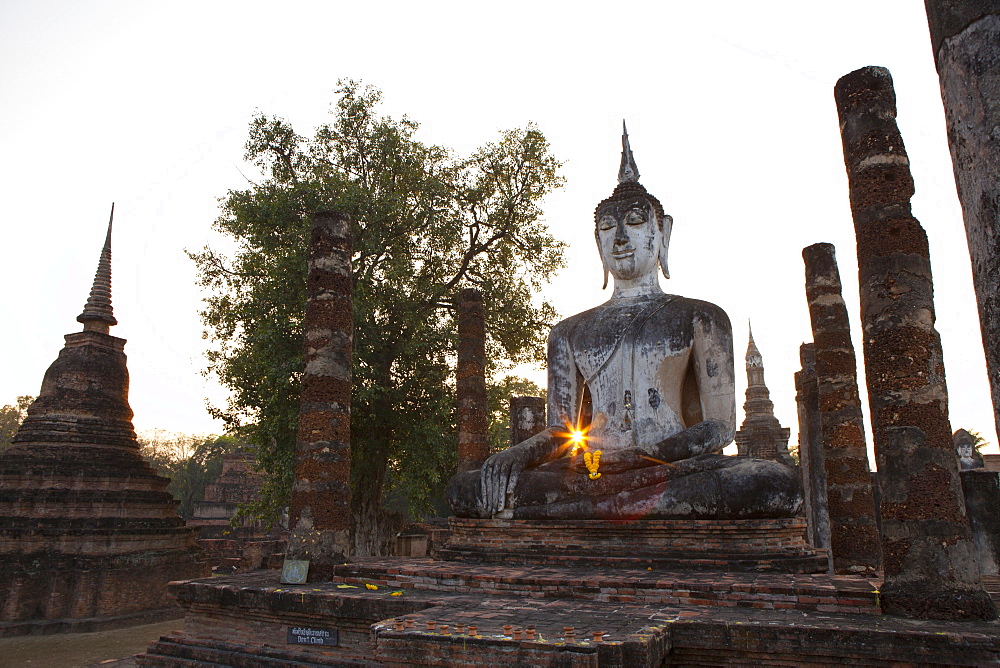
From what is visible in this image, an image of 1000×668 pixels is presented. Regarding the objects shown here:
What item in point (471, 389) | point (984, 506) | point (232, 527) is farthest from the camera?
point (232, 527)

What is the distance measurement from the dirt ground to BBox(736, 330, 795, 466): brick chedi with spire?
19.5 m

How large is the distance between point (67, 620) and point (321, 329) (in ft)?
28.2

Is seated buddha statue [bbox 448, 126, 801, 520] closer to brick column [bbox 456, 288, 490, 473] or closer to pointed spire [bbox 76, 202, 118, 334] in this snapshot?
brick column [bbox 456, 288, 490, 473]

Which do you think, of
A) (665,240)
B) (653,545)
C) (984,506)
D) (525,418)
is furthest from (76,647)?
(984,506)

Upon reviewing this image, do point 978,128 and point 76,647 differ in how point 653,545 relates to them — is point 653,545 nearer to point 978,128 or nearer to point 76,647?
A: point 978,128

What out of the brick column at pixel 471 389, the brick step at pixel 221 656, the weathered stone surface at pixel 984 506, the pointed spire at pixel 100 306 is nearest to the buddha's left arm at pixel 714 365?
the weathered stone surface at pixel 984 506

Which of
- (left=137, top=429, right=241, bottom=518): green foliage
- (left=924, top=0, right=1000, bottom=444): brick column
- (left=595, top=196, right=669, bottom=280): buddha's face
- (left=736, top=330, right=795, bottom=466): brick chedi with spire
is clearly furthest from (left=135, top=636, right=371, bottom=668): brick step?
(left=137, top=429, right=241, bottom=518): green foliage

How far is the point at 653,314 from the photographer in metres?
8.81

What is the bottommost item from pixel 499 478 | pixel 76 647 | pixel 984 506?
pixel 76 647

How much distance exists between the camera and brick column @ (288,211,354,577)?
7.27 meters

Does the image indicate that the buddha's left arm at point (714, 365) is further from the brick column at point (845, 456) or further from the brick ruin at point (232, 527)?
the brick ruin at point (232, 527)

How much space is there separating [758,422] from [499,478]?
22492mm

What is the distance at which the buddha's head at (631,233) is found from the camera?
30.9ft

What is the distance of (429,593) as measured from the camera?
5.78 metres
